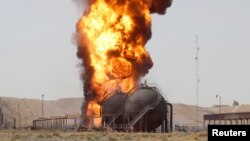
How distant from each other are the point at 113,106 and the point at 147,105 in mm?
8942

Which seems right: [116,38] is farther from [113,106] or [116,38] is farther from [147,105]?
[147,105]

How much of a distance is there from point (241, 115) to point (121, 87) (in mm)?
36012

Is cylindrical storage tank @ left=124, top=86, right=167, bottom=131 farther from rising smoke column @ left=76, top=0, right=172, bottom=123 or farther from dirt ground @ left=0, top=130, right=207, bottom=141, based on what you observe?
dirt ground @ left=0, top=130, right=207, bottom=141

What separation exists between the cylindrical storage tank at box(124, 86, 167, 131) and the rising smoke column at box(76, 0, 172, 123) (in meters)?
8.23

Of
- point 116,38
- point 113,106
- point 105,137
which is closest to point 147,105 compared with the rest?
point 113,106

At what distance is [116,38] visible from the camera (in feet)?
347

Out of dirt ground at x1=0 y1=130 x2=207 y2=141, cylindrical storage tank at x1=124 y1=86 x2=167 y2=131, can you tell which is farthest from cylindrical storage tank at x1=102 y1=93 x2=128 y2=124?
dirt ground at x1=0 y1=130 x2=207 y2=141

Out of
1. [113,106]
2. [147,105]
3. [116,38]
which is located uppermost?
[116,38]

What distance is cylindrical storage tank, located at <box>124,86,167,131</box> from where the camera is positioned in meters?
97.8

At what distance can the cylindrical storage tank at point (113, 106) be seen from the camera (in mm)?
104188

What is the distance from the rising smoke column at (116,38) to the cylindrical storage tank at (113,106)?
7.60 ft

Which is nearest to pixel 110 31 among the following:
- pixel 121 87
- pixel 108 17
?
pixel 108 17

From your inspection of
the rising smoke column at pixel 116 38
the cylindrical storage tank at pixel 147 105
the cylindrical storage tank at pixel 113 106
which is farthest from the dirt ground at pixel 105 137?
the rising smoke column at pixel 116 38

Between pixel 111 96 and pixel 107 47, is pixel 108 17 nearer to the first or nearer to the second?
pixel 107 47
